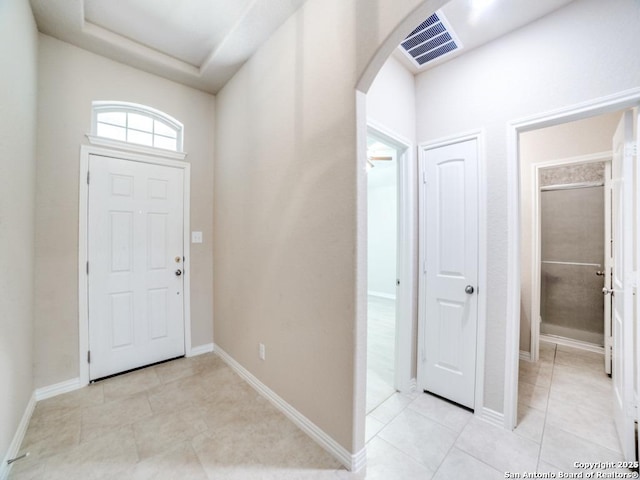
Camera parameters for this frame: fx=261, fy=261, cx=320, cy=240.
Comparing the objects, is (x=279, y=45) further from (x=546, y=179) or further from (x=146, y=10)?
(x=546, y=179)

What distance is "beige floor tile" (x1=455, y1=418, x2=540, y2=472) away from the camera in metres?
1.58

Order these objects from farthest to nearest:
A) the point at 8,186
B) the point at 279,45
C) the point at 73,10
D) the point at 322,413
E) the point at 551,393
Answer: the point at 551,393
the point at 279,45
the point at 73,10
the point at 322,413
the point at 8,186

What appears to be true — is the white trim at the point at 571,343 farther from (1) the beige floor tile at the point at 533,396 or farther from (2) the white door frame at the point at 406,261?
(2) the white door frame at the point at 406,261

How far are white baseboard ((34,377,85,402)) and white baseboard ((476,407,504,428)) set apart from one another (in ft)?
11.3

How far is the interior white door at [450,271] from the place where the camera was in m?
2.09

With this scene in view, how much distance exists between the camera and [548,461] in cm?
159

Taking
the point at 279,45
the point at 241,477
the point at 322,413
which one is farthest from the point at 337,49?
the point at 241,477

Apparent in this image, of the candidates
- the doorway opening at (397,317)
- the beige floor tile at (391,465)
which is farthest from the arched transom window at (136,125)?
the beige floor tile at (391,465)

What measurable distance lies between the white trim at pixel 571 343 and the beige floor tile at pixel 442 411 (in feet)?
7.72

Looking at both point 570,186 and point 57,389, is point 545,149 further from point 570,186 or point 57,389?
point 57,389

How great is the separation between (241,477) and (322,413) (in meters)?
0.56

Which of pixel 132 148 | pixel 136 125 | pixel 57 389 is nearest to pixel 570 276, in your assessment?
pixel 132 148

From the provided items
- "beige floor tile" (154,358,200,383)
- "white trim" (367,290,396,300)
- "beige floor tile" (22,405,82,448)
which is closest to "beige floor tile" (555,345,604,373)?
"white trim" (367,290,396,300)

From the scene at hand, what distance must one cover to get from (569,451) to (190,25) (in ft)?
13.9
